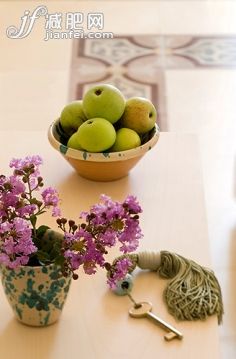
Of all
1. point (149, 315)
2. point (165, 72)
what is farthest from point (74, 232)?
point (165, 72)

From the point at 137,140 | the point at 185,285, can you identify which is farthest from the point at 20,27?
the point at 185,285

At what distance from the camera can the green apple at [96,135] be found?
4.17ft

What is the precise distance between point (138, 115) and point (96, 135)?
4.2 inches

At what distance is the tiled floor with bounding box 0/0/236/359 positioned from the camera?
212 cm

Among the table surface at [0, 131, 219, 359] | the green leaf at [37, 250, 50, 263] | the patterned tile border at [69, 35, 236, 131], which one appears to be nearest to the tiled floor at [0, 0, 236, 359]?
the patterned tile border at [69, 35, 236, 131]

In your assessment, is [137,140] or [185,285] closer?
[185,285]

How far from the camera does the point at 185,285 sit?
108 cm

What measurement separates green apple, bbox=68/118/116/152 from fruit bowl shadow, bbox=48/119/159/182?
0.02 m

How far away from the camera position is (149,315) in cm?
102

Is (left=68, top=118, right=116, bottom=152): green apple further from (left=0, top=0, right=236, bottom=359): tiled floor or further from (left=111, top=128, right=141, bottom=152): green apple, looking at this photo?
(left=0, top=0, right=236, bottom=359): tiled floor

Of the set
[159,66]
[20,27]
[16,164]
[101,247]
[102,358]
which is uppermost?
[20,27]

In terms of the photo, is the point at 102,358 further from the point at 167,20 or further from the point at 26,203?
the point at 167,20

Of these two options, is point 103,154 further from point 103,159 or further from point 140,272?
point 140,272

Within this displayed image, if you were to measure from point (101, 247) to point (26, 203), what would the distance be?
0.40 feet
